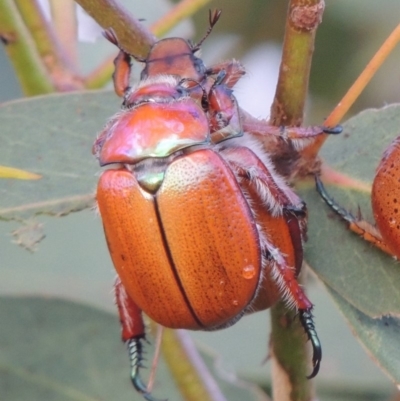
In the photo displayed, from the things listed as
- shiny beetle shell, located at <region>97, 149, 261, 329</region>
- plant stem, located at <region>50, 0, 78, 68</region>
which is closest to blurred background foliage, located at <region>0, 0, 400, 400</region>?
plant stem, located at <region>50, 0, 78, 68</region>

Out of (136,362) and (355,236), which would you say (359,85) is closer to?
(355,236)

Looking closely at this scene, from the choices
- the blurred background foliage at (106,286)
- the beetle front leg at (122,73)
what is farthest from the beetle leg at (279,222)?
the blurred background foliage at (106,286)

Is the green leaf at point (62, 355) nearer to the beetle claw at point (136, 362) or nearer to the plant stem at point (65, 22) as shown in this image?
the beetle claw at point (136, 362)

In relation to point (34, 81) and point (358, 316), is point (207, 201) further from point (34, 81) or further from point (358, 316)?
point (34, 81)

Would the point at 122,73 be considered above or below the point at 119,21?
below

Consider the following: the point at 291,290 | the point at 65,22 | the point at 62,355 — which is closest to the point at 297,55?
the point at 291,290

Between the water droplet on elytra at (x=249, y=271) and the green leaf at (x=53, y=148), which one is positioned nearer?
the water droplet on elytra at (x=249, y=271)
